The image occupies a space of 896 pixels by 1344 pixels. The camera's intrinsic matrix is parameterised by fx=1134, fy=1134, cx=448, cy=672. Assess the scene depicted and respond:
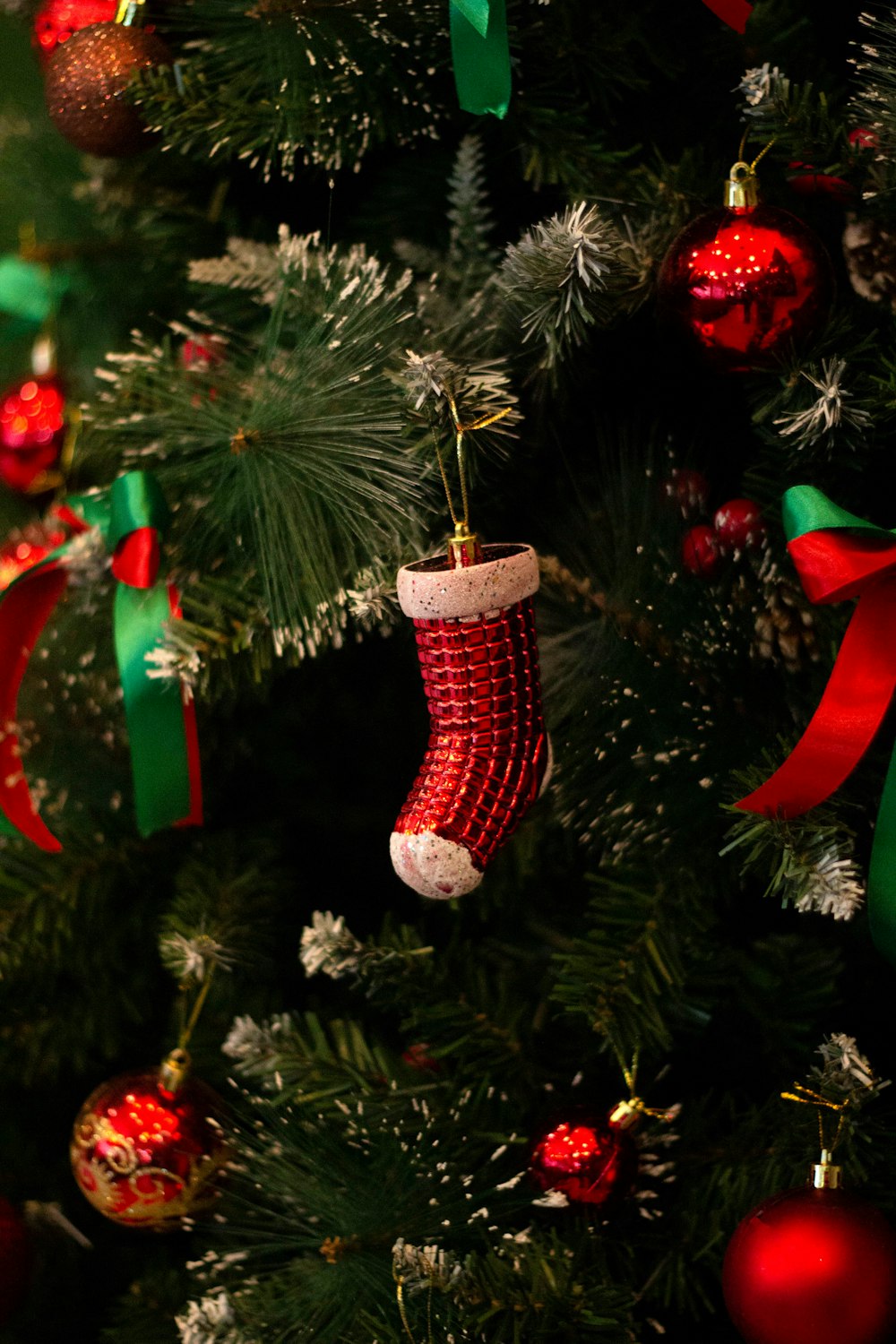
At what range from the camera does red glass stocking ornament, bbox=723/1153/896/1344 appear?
1.58 ft

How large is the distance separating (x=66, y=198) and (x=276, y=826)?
0.56m

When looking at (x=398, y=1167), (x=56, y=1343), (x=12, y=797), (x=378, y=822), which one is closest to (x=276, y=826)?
(x=378, y=822)

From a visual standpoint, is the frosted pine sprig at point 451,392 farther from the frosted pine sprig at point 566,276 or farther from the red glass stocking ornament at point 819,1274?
the red glass stocking ornament at point 819,1274

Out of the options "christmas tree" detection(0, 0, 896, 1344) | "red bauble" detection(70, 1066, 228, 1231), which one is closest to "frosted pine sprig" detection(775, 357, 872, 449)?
"christmas tree" detection(0, 0, 896, 1344)

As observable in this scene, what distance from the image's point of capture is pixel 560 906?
0.79 metres

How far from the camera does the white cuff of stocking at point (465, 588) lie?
0.49m

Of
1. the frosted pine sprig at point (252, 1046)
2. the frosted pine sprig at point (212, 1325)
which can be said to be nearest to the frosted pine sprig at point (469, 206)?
the frosted pine sprig at point (252, 1046)

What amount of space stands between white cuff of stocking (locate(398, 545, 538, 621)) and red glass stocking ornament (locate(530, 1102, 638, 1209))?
27 cm

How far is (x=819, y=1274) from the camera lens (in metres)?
0.48

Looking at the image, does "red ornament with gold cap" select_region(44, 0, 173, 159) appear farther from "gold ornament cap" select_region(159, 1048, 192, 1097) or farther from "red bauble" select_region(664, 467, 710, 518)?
"gold ornament cap" select_region(159, 1048, 192, 1097)

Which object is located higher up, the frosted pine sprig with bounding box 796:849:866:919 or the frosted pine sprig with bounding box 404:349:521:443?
the frosted pine sprig with bounding box 404:349:521:443

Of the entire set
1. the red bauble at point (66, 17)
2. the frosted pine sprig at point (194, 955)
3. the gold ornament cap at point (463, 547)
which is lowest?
the frosted pine sprig at point (194, 955)

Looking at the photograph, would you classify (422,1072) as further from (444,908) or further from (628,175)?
(628,175)

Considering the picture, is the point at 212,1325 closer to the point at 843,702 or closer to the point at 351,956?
the point at 351,956
